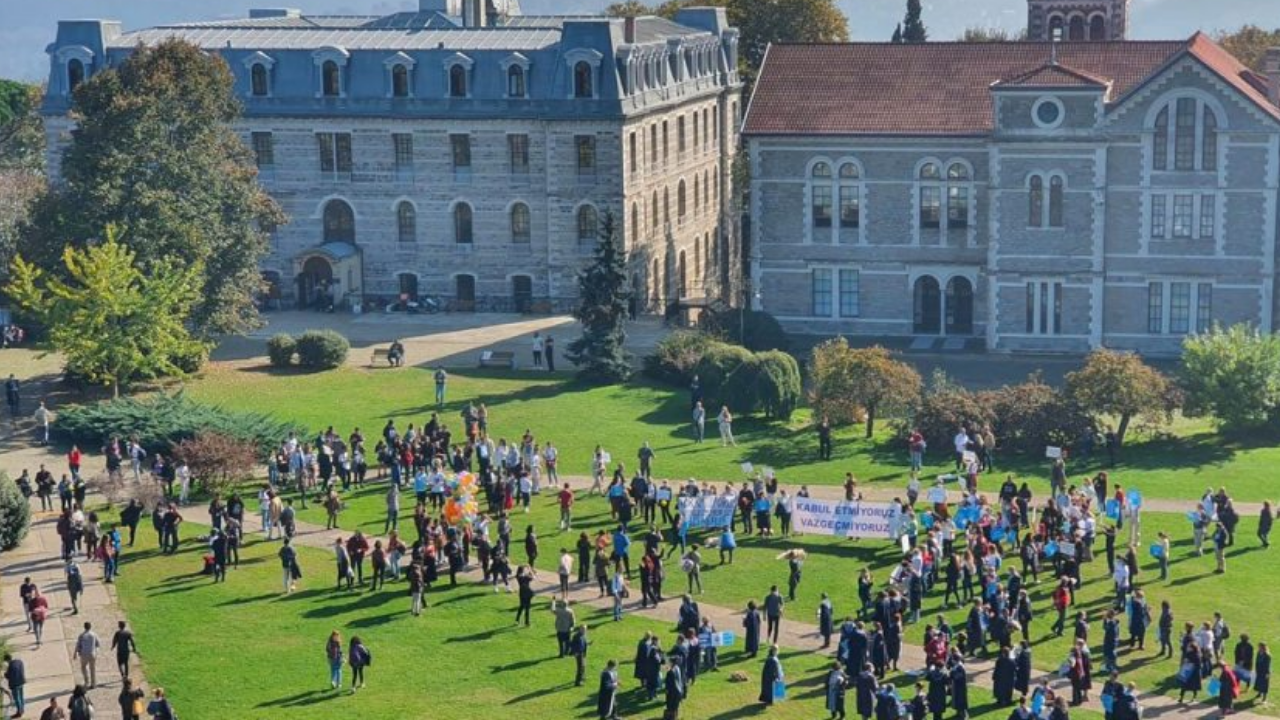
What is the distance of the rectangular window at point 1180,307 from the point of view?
7456 centimetres

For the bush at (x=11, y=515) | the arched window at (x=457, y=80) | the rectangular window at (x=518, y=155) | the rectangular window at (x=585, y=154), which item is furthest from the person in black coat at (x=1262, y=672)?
the arched window at (x=457, y=80)

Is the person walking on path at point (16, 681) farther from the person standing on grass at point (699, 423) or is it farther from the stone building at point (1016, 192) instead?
the stone building at point (1016, 192)

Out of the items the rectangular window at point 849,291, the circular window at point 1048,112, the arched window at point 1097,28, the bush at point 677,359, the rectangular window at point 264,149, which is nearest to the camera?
the bush at point 677,359

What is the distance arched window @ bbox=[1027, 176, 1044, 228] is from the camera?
74750 millimetres

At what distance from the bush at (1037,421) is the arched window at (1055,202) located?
15821 mm

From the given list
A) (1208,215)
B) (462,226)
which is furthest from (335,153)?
(1208,215)

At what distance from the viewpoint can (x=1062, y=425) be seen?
195ft

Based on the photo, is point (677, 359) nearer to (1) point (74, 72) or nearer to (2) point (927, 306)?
(2) point (927, 306)

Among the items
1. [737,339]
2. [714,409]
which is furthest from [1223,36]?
[714,409]

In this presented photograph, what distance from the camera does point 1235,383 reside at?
60.1 m

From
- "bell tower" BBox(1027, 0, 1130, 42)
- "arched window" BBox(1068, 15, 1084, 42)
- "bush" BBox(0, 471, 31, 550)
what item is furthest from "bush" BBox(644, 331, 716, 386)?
"arched window" BBox(1068, 15, 1084, 42)

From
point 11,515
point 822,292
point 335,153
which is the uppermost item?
point 335,153

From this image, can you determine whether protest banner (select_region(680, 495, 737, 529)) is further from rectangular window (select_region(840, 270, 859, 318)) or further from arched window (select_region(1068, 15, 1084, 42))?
arched window (select_region(1068, 15, 1084, 42))

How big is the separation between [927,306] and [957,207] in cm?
408
